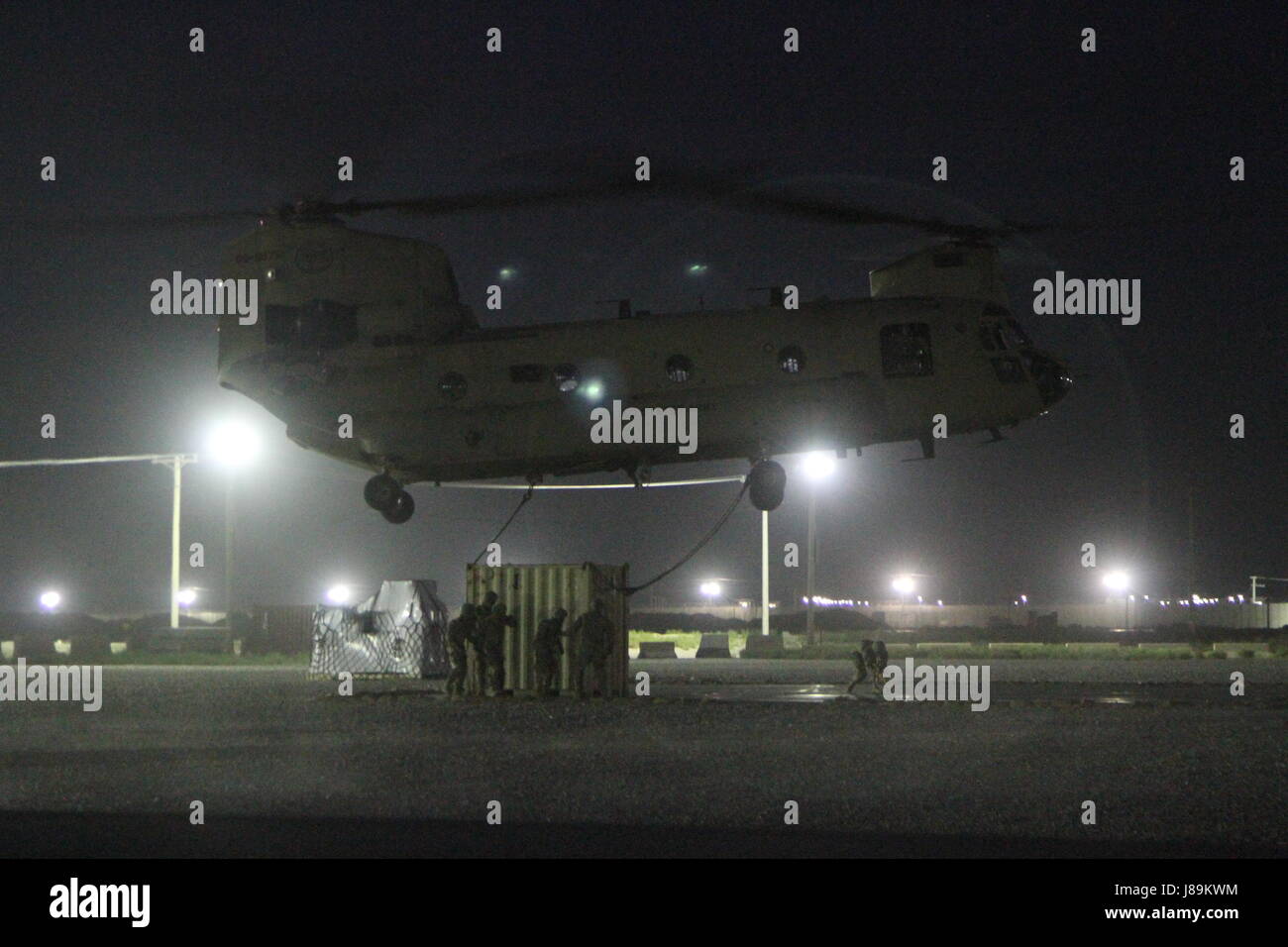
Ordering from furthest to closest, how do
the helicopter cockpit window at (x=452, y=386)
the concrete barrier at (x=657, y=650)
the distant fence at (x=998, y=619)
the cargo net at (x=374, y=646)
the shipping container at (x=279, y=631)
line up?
1. the distant fence at (x=998, y=619)
2. the shipping container at (x=279, y=631)
3. the concrete barrier at (x=657, y=650)
4. the cargo net at (x=374, y=646)
5. the helicopter cockpit window at (x=452, y=386)

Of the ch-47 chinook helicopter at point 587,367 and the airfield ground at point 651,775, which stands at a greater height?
the ch-47 chinook helicopter at point 587,367

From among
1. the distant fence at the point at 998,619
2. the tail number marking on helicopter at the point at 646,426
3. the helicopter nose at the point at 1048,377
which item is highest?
the helicopter nose at the point at 1048,377

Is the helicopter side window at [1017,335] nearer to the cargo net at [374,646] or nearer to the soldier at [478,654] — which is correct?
the soldier at [478,654]

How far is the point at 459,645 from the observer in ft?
78.4

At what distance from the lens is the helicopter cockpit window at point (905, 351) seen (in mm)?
21812

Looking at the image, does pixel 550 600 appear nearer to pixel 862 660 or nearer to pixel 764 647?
pixel 862 660

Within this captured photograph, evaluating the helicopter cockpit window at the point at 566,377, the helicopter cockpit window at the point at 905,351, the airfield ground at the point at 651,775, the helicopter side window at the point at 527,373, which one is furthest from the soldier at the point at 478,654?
the helicopter cockpit window at the point at 905,351

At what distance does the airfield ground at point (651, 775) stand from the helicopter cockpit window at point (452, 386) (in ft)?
15.5

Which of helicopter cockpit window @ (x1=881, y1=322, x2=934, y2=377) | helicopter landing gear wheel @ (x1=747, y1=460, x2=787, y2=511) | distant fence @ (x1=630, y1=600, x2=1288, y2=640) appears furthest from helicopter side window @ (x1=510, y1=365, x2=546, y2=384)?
distant fence @ (x1=630, y1=600, x2=1288, y2=640)

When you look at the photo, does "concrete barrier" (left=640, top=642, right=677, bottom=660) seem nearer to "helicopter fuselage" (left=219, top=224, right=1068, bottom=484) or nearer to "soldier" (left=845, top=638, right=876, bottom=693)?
"soldier" (left=845, top=638, right=876, bottom=693)

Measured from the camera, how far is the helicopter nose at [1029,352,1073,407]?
22.2 meters

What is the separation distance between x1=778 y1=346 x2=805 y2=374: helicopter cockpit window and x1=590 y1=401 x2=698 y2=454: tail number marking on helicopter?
1468 millimetres
